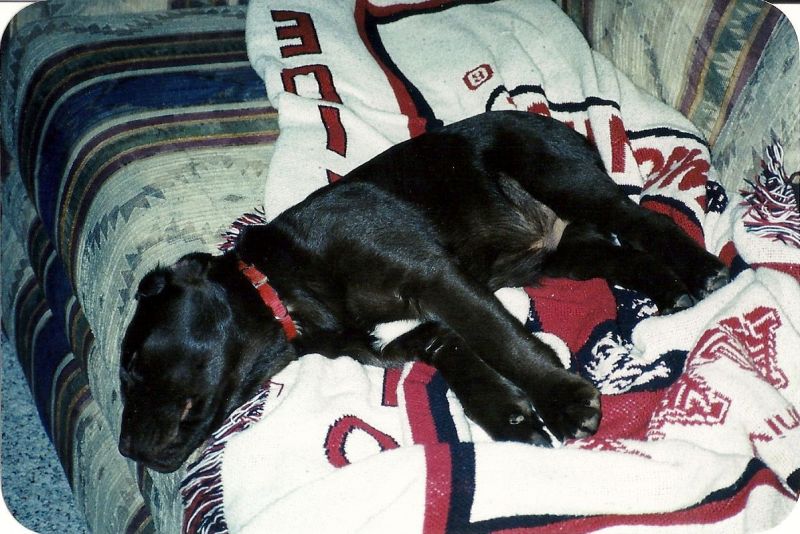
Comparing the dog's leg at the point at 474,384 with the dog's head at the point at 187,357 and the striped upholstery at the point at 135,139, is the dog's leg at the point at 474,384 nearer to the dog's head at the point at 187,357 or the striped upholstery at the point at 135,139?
the dog's head at the point at 187,357

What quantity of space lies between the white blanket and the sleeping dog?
0.24 feet

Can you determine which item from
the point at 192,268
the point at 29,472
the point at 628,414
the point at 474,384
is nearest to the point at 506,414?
the point at 474,384

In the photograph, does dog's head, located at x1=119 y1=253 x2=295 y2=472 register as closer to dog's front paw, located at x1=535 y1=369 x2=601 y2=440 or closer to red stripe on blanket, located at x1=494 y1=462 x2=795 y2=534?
dog's front paw, located at x1=535 y1=369 x2=601 y2=440

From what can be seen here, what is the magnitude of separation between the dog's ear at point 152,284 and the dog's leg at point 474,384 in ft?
1.68

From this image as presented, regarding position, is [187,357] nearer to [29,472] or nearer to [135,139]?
[135,139]

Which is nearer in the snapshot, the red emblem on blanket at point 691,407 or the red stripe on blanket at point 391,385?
the red emblem on blanket at point 691,407

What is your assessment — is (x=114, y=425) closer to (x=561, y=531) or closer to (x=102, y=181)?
(x=102, y=181)

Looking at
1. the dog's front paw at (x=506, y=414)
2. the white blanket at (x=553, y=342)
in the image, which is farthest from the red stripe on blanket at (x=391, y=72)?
the dog's front paw at (x=506, y=414)

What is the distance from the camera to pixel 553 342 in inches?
75.3

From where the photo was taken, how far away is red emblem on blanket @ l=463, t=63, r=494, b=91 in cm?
254

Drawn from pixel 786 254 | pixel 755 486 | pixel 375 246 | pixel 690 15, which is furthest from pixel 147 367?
pixel 690 15

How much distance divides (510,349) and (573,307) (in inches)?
12.6

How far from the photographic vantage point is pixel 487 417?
5.74ft

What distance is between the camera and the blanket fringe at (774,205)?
189 cm
